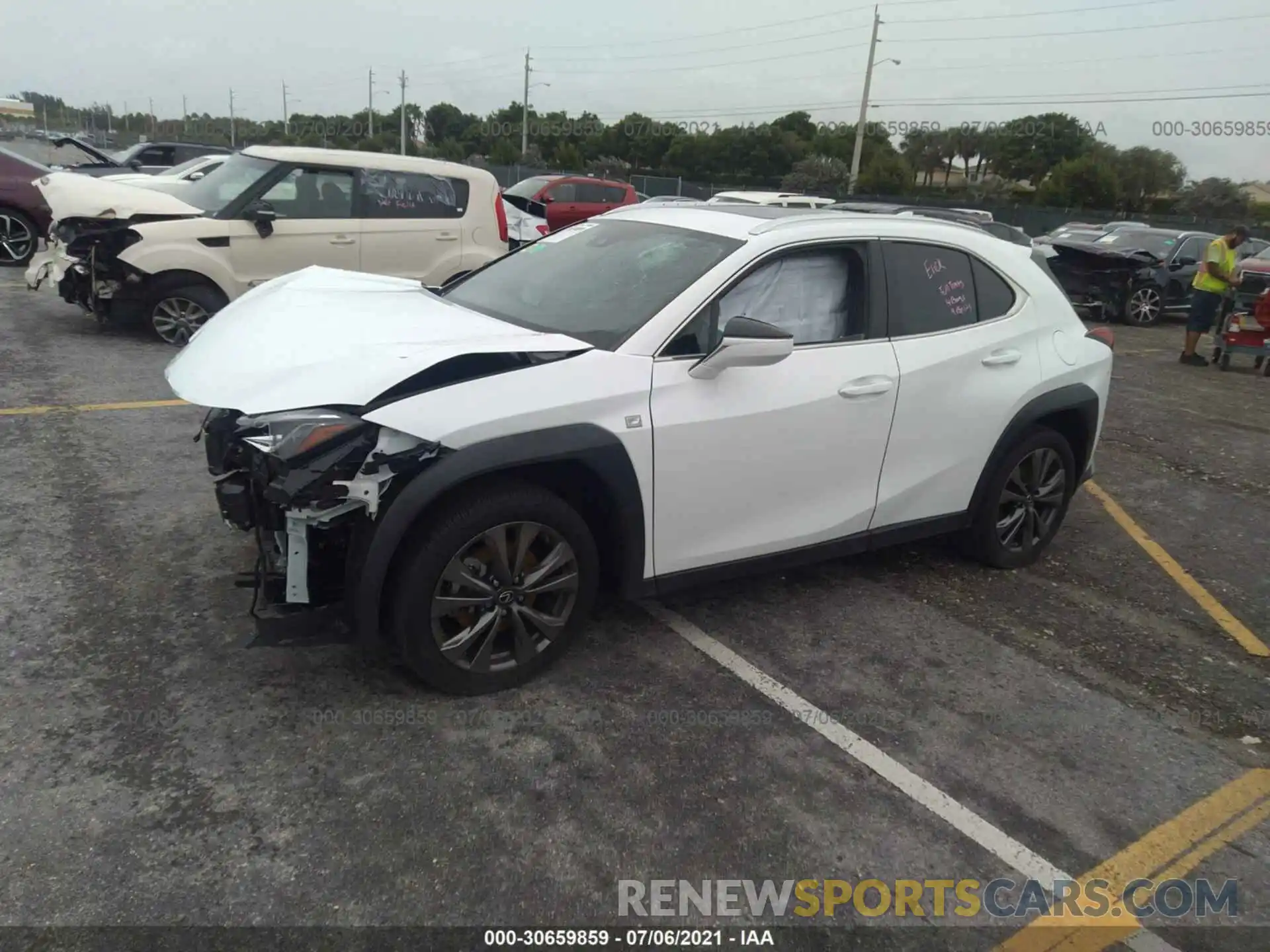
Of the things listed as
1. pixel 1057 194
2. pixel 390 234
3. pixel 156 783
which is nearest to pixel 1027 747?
pixel 156 783

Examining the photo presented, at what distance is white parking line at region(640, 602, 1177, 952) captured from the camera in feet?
9.06

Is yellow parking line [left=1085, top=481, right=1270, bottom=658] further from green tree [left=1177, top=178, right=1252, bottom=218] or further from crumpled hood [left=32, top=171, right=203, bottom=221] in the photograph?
green tree [left=1177, top=178, right=1252, bottom=218]

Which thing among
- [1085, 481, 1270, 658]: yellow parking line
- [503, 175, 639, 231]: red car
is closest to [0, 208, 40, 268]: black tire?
[503, 175, 639, 231]: red car

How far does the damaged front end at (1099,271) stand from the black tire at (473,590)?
13731mm

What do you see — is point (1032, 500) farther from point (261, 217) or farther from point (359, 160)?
point (359, 160)

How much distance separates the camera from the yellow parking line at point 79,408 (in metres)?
6.04

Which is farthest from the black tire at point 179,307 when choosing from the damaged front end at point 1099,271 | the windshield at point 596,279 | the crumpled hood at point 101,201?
the damaged front end at point 1099,271

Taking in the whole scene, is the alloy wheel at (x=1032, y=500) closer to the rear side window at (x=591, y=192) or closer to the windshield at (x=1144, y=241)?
the windshield at (x=1144, y=241)

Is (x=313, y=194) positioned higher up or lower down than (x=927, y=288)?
higher up

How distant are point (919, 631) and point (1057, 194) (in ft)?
169

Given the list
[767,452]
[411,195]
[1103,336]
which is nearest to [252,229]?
[411,195]

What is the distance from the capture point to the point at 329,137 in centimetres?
7581

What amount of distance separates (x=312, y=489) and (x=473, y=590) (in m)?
0.65

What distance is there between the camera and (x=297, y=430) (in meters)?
2.88
